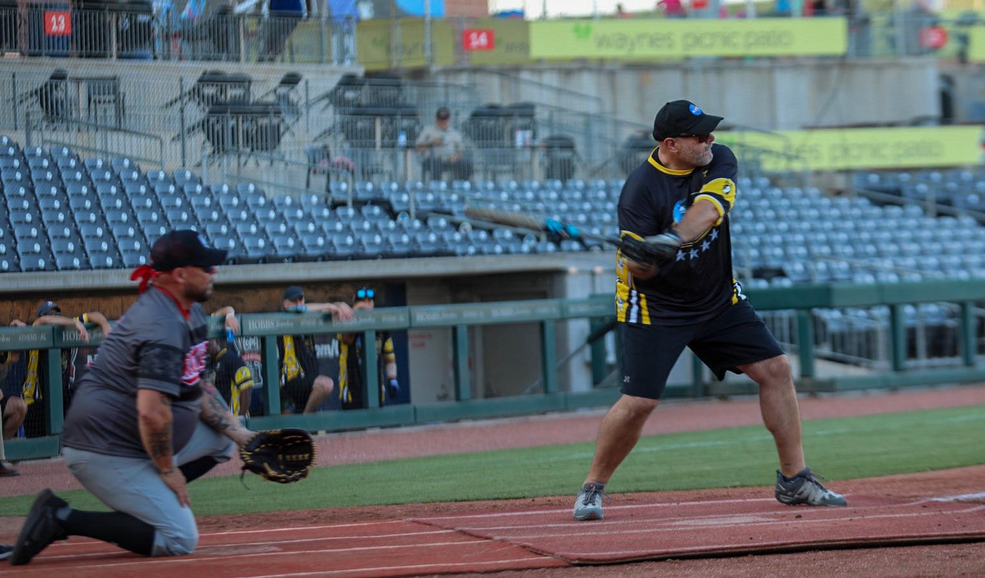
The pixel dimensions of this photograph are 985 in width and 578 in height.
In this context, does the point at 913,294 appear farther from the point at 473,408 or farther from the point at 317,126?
the point at 317,126

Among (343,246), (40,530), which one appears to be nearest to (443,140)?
(343,246)

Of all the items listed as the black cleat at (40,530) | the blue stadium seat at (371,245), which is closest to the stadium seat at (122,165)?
the blue stadium seat at (371,245)

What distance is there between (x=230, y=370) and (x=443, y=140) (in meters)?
8.55

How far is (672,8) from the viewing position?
91.4 feet

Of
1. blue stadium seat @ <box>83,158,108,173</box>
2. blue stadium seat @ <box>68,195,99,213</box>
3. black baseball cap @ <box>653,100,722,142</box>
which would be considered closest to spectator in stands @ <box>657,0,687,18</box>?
blue stadium seat @ <box>83,158,108,173</box>

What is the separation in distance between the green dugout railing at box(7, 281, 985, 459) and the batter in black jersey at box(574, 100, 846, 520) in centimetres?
722

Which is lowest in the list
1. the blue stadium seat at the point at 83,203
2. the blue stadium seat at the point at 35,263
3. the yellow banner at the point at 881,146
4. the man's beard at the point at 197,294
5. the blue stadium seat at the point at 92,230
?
the man's beard at the point at 197,294

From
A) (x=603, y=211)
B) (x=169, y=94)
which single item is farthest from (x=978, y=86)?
(x=169, y=94)

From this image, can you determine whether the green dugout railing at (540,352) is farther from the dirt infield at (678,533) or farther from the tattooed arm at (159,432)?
the tattooed arm at (159,432)

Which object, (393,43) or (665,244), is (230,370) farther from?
(393,43)

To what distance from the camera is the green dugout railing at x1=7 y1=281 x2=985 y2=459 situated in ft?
38.1

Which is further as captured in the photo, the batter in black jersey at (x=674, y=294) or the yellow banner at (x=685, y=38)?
the yellow banner at (x=685, y=38)

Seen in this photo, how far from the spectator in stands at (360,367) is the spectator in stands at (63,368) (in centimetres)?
271

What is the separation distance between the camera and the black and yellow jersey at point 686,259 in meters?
5.85
